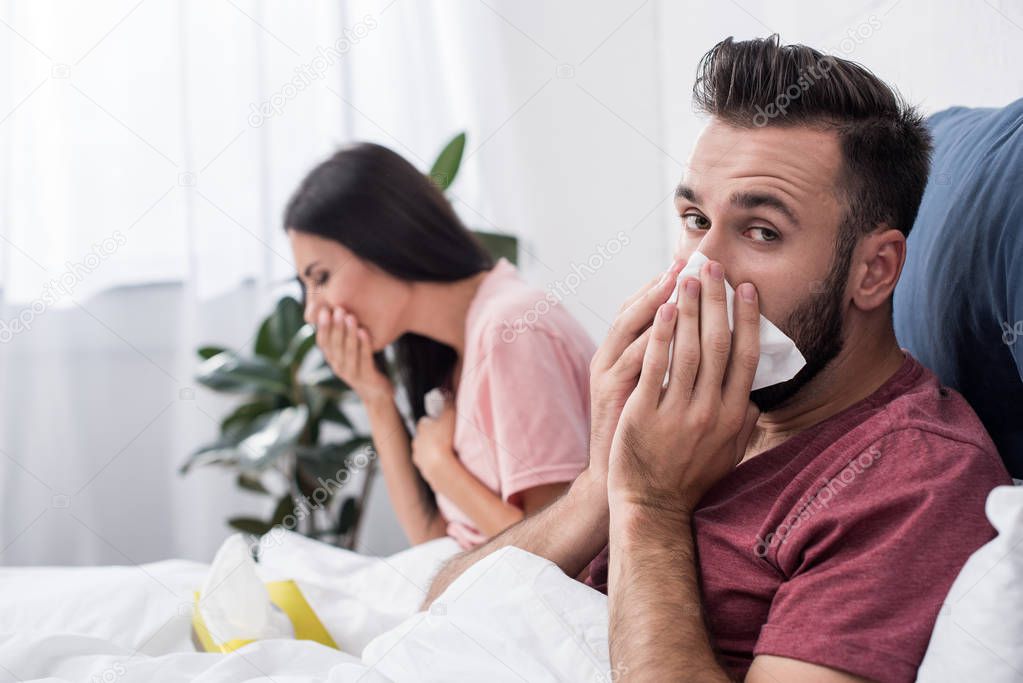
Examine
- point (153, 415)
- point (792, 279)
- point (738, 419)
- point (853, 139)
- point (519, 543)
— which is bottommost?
point (153, 415)

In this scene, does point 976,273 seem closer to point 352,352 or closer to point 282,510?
point 352,352

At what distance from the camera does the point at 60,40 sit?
2.30 metres

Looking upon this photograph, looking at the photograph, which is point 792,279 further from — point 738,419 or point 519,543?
point 519,543

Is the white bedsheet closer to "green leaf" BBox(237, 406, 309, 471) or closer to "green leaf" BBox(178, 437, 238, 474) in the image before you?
"green leaf" BBox(237, 406, 309, 471)

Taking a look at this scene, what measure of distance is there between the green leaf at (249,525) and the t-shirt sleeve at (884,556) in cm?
174

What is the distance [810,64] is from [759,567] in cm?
48

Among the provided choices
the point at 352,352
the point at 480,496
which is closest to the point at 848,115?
the point at 480,496

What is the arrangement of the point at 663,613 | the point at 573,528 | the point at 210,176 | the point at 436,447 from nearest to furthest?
1. the point at 663,613
2. the point at 573,528
3. the point at 436,447
4. the point at 210,176

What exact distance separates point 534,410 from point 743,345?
1.92 feet

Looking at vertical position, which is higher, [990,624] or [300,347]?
[990,624]

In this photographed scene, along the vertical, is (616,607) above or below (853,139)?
below

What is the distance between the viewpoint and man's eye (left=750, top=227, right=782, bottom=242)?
0.85 metres

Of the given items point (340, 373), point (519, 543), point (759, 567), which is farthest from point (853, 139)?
point (340, 373)

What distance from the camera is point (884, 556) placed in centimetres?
65
